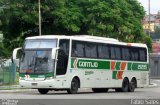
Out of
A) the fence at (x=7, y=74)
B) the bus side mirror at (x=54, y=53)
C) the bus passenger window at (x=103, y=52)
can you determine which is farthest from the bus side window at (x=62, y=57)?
the fence at (x=7, y=74)

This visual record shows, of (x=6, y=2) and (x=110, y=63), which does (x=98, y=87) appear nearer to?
(x=110, y=63)

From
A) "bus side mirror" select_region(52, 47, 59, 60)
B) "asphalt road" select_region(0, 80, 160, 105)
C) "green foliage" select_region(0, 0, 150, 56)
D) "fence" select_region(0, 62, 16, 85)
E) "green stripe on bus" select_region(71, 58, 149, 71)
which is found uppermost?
"green foliage" select_region(0, 0, 150, 56)

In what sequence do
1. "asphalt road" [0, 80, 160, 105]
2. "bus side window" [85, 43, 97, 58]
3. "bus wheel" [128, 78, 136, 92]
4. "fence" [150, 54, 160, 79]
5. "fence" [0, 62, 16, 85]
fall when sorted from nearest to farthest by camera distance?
"asphalt road" [0, 80, 160, 105], "bus side window" [85, 43, 97, 58], "bus wheel" [128, 78, 136, 92], "fence" [0, 62, 16, 85], "fence" [150, 54, 160, 79]

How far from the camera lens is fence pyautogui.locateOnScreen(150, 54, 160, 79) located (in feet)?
271

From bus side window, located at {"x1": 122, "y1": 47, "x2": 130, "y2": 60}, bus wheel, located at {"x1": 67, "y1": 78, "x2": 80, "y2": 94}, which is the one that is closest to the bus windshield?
bus wheel, located at {"x1": 67, "y1": 78, "x2": 80, "y2": 94}

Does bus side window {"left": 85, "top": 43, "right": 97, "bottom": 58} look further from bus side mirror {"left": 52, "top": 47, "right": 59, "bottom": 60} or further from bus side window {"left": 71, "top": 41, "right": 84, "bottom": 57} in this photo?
bus side mirror {"left": 52, "top": 47, "right": 59, "bottom": 60}

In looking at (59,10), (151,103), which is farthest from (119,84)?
(59,10)

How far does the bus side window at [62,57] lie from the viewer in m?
31.9

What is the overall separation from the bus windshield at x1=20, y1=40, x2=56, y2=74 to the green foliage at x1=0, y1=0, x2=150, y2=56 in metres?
25.7

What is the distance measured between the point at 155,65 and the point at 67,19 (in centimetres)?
2810

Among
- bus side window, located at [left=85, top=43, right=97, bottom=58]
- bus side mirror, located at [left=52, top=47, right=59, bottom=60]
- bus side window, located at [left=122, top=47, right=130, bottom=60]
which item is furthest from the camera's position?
bus side window, located at [left=122, top=47, right=130, bottom=60]

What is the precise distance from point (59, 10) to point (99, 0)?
5.69 meters

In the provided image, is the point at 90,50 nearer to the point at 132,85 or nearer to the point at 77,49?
the point at 77,49

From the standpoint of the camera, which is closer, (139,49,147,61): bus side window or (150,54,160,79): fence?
(139,49,147,61): bus side window
